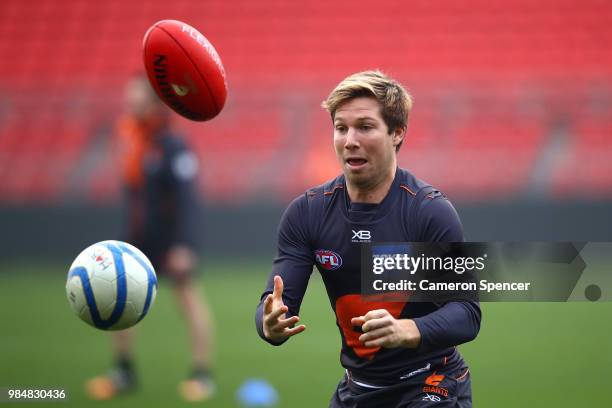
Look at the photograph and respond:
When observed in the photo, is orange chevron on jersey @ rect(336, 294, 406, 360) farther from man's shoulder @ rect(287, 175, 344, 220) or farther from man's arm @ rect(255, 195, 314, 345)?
man's shoulder @ rect(287, 175, 344, 220)

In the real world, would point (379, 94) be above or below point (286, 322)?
above

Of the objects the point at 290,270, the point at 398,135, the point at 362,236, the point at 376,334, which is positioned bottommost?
the point at 376,334

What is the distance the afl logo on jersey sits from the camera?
397 cm

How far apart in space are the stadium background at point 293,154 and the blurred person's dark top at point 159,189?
1.25m

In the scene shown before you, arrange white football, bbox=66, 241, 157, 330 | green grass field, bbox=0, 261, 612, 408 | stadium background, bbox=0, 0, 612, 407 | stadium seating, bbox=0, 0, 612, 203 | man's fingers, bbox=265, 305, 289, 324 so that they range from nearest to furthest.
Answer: man's fingers, bbox=265, 305, 289, 324
white football, bbox=66, 241, 157, 330
green grass field, bbox=0, 261, 612, 408
stadium background, bbox=0, 0, 612, 407
stadium seating, bbox=0, 0, 612, 203

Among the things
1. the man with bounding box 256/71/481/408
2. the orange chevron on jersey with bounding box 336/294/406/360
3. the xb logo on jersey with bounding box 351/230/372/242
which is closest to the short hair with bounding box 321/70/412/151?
the man with bounding box 256/71/481/408

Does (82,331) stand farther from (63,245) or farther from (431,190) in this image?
(431,190)

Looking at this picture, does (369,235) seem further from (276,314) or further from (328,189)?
(276,314)

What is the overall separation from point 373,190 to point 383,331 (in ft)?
2.76

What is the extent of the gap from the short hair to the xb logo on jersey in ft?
1.58

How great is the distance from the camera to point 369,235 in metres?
3.93

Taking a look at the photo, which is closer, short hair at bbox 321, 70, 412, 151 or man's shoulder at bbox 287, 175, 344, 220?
short hair at bbox 321, 70, 412, 151

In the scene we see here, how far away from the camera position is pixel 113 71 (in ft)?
65.6

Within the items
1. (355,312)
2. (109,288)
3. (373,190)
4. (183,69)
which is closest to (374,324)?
(355,312)
